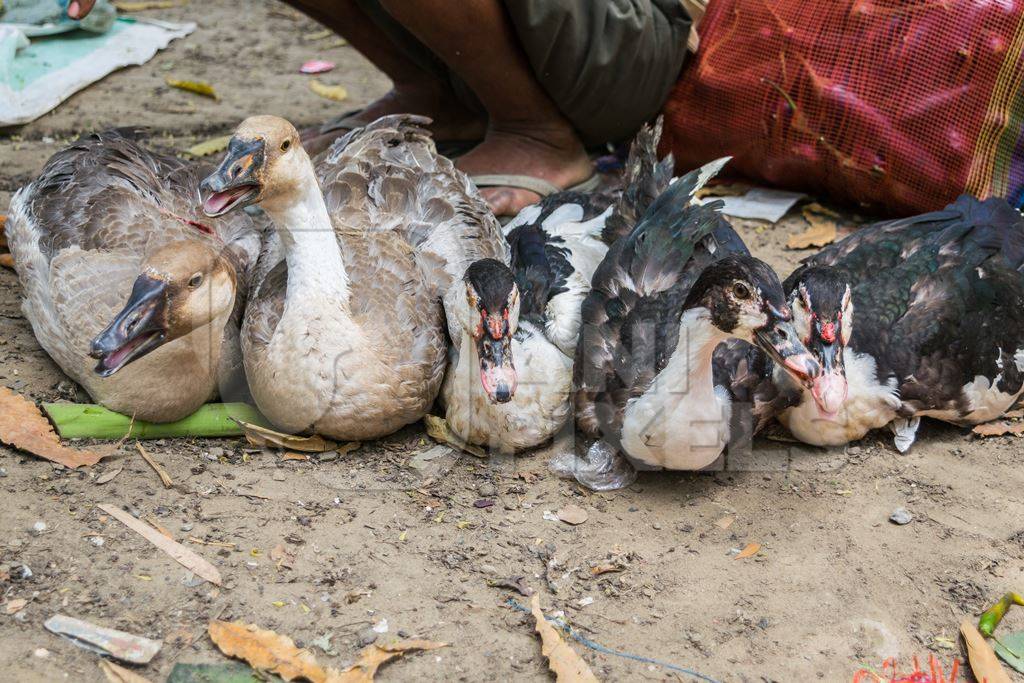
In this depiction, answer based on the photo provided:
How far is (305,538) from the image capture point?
121 inches

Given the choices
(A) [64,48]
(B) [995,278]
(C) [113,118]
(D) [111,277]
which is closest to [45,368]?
(D) [111,277]

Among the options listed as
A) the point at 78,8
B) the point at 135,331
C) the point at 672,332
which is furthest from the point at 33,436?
the point at 672,332

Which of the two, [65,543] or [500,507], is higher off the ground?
[65,543]

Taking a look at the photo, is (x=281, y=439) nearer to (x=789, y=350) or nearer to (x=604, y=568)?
(x=604, y=568)

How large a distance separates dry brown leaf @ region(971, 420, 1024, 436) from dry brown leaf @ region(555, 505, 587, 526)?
1486 millimetres

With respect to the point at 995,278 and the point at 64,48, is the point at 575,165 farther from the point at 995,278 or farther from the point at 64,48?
the point at 64,48

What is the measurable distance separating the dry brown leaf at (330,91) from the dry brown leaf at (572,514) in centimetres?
382

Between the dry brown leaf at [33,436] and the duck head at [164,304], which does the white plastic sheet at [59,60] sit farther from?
the duck head at [164,304]

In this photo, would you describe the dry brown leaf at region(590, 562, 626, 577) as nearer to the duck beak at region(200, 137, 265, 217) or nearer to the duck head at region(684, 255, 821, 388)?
the duck head at region(684, 255, 821, 388)

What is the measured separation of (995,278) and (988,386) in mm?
419

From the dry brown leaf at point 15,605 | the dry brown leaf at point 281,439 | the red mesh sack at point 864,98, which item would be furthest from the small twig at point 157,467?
the red mesh sack at point 864,98

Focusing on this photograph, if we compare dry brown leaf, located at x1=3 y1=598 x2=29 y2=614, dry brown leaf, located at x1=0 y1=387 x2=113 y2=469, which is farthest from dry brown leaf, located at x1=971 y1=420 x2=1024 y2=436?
dry brown leaf, located at x1=3 y1=598 x2=29 y2=614

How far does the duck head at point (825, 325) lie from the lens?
120 inches

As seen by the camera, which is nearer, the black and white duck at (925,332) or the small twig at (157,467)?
the small twig at (157,467)
